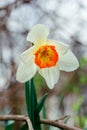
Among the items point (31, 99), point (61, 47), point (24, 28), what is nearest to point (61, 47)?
point (61, 47)

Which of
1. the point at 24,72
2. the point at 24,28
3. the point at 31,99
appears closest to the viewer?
the point at 24,72

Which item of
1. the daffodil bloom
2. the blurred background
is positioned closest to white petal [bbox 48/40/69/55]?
the daffodil bloom

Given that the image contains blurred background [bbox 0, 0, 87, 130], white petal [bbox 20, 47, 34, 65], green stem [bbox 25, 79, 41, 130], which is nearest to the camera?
white petal [bbox 20, 47, 34, 65]

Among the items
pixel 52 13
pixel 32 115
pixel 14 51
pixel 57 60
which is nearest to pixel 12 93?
pixel 14 51

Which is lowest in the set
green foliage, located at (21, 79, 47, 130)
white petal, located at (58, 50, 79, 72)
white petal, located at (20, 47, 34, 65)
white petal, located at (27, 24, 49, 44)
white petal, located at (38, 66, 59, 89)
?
green foliage, located at (21, 79, 47, 130)

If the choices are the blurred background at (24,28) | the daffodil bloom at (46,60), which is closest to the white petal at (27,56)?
the daffodil bloom at (46,60)

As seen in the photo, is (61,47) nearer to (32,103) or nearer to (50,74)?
(50,74)

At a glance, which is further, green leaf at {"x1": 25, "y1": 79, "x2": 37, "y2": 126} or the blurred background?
the blurred background

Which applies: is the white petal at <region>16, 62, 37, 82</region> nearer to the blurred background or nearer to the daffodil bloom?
the daffodil bloom

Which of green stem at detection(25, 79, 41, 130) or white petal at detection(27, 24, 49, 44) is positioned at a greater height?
white petal at detection(27, 24, 49, 44)
